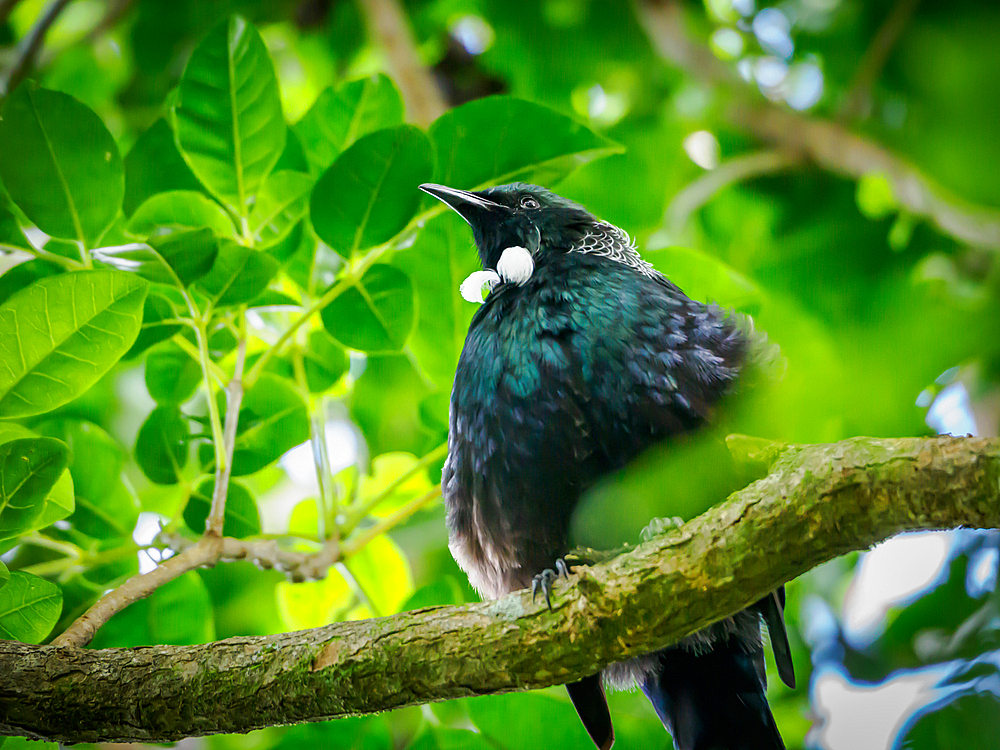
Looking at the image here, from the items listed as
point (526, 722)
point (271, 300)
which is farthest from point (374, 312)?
point (526, 722)

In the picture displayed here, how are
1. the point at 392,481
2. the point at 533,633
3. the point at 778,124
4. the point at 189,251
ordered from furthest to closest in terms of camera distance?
1. the point at 778,124
2. the point at 392,481
3. the point at 189,251
4. the point at 533,633

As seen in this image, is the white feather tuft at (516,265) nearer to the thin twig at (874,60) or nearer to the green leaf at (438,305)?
the green leaf at (438,305)

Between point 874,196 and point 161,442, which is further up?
point 874,196

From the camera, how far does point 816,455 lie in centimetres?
126

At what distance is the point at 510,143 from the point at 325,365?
2.32ft

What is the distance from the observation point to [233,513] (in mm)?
1996

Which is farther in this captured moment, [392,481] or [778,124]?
[778,124]

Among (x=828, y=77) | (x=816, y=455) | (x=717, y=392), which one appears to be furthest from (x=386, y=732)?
(x=828, y=77)

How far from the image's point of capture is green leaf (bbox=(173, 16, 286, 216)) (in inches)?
71.9

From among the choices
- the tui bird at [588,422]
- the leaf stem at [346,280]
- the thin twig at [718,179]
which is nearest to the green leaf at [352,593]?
the tui bird at [588,422]

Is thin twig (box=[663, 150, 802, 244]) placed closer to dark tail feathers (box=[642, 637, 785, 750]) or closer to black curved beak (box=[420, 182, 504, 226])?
black curved beak (box=[420, 182, 504, 226])

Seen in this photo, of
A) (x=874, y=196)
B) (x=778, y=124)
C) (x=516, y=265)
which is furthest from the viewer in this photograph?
(x=874, y=196)

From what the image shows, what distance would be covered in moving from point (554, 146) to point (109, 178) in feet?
3.06

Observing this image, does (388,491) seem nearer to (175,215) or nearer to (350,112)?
(175,215)
